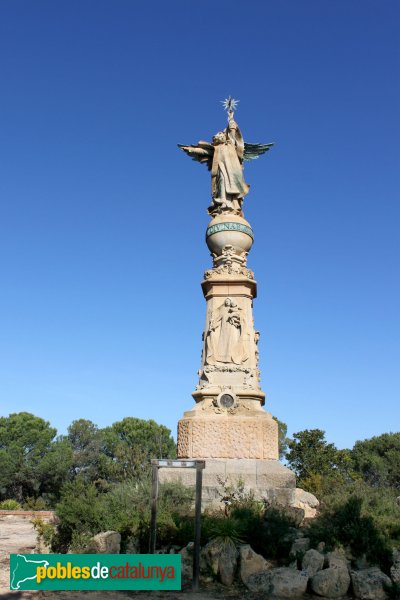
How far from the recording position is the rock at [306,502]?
11550mm

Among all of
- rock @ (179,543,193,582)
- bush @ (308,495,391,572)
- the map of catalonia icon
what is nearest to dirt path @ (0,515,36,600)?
the map of catalonia icon

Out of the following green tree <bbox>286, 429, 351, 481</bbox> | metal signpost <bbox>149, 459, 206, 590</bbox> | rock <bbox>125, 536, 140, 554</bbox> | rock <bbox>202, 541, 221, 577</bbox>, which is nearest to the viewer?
metal signpost <bbox>149, 459, 206, 590</bbox>

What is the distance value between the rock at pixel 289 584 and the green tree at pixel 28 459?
3587 centimetres

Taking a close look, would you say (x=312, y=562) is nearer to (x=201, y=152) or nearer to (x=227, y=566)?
(x=227, y=566)

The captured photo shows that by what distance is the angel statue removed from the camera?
48.3 ft

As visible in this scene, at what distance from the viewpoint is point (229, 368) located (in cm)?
1299

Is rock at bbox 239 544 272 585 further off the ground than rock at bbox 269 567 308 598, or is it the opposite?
rock at bbox 239 544 272 585

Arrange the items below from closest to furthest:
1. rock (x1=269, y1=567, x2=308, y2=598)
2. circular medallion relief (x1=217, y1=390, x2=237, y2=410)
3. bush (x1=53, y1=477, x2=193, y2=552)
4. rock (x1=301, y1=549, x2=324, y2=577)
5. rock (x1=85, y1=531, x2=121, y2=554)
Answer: rock (x1=269, y1=567, x2=308, y2=598) → rock (x1=301, y1=549, x2=324, y2=577) → rock (x1=85, y1=531, x2=121, y2=554) → bush (x1=53, y1=477, x2=193, y2=552) → circular medallion relief (x1=217, y1=390, x2=237, y2=410)

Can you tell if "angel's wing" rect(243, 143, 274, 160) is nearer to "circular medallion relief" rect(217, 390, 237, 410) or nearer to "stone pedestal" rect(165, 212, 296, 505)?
"stone pedestal" rect(165, 212, 296, 505)

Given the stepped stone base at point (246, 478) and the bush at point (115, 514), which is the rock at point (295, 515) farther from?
the bush at point (115, 514)

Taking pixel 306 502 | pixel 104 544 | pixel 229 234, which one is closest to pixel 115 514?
pixel 104 544

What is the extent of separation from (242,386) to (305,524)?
368cm

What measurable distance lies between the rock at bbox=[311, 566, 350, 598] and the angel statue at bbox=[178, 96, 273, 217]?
31.4 feet

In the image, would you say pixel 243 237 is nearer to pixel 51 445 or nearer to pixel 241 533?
pixel 241 533
